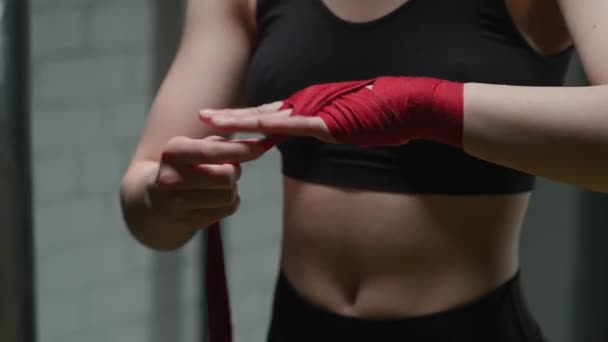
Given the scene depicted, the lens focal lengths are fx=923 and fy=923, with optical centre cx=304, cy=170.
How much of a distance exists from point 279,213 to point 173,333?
30cm

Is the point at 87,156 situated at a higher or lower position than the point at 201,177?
lower

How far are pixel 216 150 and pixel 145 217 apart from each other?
0.56 ft

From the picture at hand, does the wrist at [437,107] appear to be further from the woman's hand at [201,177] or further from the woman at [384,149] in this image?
the woman's hand at [201,177]

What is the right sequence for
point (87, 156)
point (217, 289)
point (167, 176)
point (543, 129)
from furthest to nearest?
1. point (87, 156)
2. point (217, 289)
3. point (167, 176)
4. point (543, 129)

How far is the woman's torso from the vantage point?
2.62 feet

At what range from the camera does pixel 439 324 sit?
2.76ft

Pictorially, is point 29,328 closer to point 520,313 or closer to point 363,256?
point 363,256

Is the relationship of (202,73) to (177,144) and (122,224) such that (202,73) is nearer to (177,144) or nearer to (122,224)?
(177,144)

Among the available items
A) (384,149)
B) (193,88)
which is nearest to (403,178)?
(384,149)

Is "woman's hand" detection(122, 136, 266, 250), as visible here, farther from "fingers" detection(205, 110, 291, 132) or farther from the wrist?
the wrist

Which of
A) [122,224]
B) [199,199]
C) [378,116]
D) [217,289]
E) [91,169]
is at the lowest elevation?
[122,224]

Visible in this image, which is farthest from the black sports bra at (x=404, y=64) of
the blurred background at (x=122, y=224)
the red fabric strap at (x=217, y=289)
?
the blurred background at (x=122, y=224)

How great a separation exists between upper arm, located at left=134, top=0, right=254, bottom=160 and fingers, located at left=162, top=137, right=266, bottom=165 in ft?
0.54

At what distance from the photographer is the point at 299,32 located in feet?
2.83
